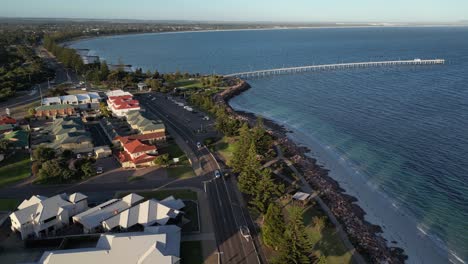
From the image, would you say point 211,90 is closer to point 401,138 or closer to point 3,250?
point 401,138

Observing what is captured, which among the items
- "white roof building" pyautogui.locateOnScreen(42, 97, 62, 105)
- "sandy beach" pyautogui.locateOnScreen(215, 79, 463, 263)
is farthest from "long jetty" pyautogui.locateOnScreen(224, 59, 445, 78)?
"sandy beach" pyautogui.locateOnScreen(215, 79, 463, 263)

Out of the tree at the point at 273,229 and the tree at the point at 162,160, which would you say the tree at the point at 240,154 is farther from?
the tree at the point at 273,229

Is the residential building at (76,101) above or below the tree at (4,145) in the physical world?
above

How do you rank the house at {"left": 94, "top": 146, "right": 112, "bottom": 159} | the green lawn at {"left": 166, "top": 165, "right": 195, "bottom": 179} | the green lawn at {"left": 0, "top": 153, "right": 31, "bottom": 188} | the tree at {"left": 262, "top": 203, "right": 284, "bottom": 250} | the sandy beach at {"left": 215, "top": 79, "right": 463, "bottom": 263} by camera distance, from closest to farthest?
the tree at {"left": 262, "top": 203, "right": 284, "bottom": 250} < the sandy beach at {"left": 215, "top": 79, "right": 463, "bottom": 263} < the green lawn at {"left": 0, "top": 153, "right": 31, "bottom": 188} < the green lawn at {"left": 166, "top": 165, "right": 195, "bottom": 179} < the house at {"left": 94, "top": 146, "right": 112, "bottom": 159}

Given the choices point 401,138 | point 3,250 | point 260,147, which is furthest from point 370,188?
point 3,250

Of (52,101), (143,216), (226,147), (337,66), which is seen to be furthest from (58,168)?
(337,66)

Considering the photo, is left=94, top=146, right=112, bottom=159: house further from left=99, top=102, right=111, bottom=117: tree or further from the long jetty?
the long jetty

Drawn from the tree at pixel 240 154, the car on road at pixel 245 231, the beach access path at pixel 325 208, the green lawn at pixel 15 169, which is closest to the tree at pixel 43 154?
the green lawn at pixel 15 169
